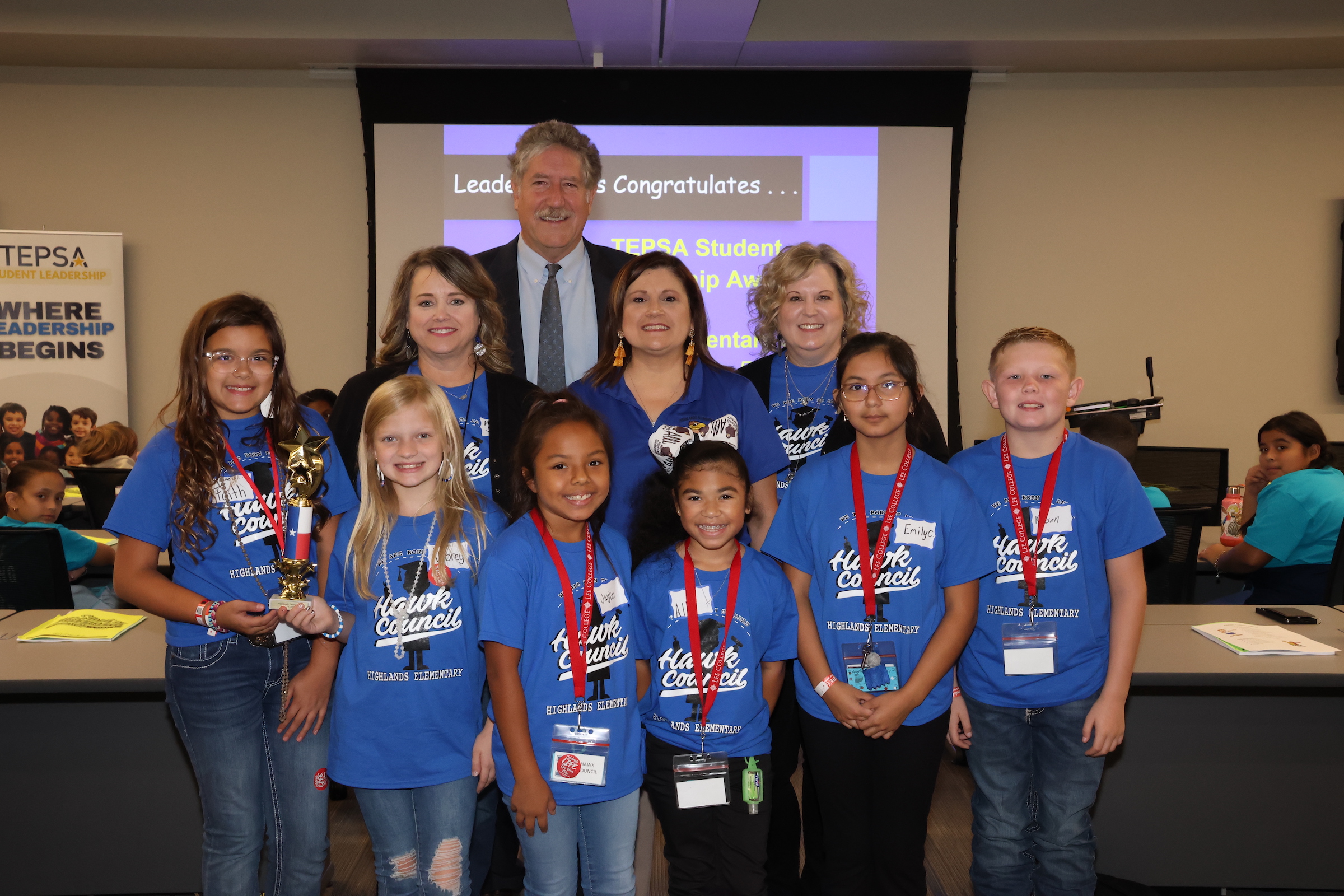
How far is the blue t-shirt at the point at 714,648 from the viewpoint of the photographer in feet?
6.25

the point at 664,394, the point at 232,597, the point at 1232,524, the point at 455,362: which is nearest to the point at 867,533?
the point at 664,394

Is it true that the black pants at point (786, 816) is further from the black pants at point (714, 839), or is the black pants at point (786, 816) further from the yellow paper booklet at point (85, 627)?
the yellow paper booklet at point (85, 627)

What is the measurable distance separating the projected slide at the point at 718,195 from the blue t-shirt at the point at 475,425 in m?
3.93

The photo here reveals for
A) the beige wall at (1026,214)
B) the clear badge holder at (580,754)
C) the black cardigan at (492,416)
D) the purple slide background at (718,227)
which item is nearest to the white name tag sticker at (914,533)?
the clear badge holder at (580,754)

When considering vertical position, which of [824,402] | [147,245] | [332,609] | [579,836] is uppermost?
[147,245]

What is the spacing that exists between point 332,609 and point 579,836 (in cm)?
70

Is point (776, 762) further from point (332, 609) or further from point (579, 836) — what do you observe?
point (332, 609)

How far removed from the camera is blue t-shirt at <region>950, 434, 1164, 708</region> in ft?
6.58

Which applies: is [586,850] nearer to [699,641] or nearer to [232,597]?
[699,641]

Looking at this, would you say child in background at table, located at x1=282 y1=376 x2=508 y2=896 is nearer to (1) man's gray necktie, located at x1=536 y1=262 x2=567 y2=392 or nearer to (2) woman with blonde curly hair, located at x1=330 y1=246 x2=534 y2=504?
(2) woman with blonde curly hair, located at x1=330 y1=246 x2=534 y2=504

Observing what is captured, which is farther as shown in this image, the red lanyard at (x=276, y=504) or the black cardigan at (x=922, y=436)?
the black cardigan at (x=922, y=436)

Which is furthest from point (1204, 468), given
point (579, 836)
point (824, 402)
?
point (579, 836)

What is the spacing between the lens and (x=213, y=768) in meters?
1.80

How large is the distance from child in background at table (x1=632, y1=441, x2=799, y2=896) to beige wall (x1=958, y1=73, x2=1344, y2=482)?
5005 mm
